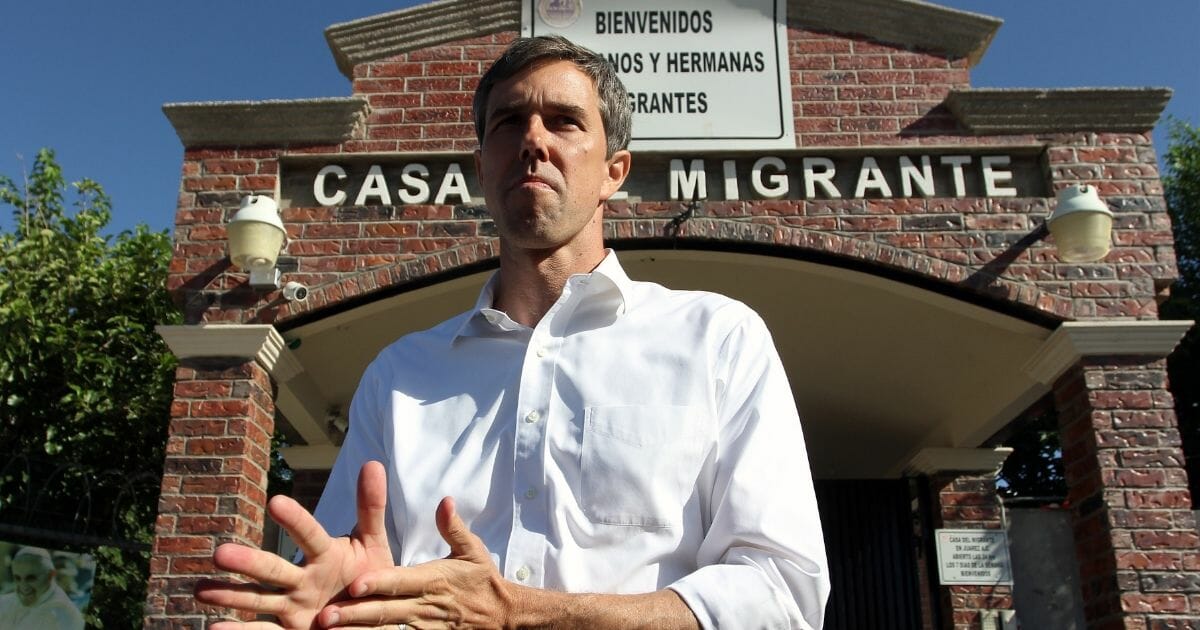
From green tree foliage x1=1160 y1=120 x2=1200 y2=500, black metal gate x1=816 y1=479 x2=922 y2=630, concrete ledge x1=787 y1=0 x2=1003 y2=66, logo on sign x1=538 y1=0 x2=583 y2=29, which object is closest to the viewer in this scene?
concrete ledge x1=787 y1=0 x2=1003 y2=66

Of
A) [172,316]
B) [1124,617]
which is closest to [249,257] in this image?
[1124,617]

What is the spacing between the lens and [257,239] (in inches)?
178

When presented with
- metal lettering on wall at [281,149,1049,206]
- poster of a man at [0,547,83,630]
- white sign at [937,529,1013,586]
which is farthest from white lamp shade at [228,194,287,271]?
white sign at [937,529,1013,586]

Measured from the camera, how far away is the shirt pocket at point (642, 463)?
134cm

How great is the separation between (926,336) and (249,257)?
3.66 m

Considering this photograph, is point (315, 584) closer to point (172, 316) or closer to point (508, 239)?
point (508, 239)

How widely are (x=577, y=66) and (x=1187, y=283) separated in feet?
51.6

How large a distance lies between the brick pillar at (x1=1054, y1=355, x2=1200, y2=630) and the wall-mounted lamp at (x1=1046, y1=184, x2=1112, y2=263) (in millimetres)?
491

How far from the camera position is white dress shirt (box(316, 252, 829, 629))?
4.28 feet

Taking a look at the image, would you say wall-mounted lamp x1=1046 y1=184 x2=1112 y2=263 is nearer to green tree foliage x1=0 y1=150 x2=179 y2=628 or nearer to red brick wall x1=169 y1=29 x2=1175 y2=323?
red brick wall x1=169 y1=29 x2=1175 y2=323

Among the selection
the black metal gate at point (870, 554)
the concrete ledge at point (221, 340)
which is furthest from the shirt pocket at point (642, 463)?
the black metal gate at point (870, 554)

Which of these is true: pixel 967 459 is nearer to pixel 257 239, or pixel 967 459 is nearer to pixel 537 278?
pixel 257 239

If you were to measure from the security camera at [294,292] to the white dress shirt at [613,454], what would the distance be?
3.17 metres

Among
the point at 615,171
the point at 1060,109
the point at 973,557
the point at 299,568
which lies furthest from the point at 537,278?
the point at 973,557
